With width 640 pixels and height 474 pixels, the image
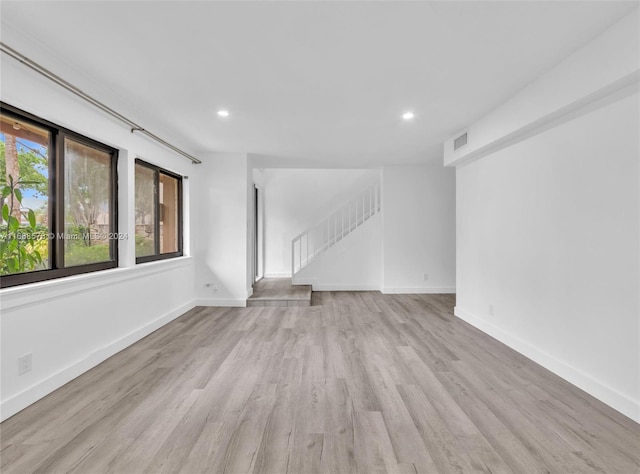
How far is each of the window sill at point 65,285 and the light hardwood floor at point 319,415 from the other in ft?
2.43

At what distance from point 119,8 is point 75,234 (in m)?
2.04

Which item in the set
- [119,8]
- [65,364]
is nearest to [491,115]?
[119,8]

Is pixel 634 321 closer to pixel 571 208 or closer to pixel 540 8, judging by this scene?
pixel 571 208

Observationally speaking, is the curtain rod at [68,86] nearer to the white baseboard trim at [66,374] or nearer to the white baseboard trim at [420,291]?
the white baseboard trim at [66,374]

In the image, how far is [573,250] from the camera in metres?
2.74

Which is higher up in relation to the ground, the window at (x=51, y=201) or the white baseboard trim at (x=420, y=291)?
the window at (x=51, y=201)

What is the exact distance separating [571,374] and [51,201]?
4528 millimetres

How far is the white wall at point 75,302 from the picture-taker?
226 cm

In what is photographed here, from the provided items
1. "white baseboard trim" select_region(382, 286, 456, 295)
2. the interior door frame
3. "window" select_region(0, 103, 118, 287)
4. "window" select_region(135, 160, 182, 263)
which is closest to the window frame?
"window" select_region(135, 160, 182, 263)

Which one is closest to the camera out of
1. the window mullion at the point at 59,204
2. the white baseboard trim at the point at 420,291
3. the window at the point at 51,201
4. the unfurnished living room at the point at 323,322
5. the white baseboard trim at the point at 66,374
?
the unfurnished living room at the point at 323,322

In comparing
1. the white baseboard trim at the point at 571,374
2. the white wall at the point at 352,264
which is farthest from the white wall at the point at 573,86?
the white wall at the point at 352,264

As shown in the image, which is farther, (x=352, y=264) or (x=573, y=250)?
(x=352, y=264)

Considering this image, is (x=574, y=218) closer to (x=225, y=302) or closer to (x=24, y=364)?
(x=24, y=364)

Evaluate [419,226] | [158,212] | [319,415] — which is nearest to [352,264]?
[419,226]
